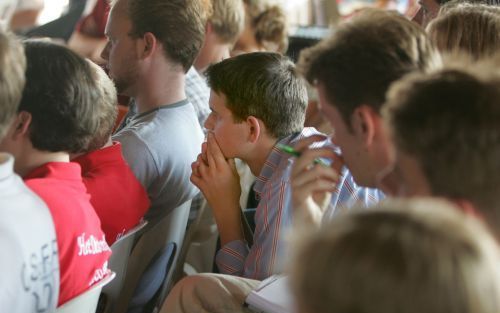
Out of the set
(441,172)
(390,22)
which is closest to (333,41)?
(390,22)

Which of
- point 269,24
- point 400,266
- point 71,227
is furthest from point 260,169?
point 269,24

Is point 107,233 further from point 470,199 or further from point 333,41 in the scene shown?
point 470,199

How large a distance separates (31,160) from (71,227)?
23 cm

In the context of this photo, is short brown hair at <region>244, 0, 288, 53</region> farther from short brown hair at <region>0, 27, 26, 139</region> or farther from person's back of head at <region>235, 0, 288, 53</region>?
short brown hair at <region>0, 27, 26, 139</region>

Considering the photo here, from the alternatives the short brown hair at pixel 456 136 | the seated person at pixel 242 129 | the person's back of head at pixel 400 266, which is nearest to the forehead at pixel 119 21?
the seated person at pixel 242 129

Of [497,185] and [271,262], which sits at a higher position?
[497,185]

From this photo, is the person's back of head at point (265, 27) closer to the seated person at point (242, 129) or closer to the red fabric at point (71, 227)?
the seated person at point (242, 129)

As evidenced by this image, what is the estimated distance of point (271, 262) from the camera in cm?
164

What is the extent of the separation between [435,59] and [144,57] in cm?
118

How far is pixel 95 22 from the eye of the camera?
3.64m

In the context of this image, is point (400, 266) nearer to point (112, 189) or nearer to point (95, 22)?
point (112, 189)

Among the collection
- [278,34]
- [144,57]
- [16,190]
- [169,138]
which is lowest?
[278,34]

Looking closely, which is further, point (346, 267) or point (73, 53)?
point (73, 53)

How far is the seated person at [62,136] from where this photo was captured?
1.36 metres
